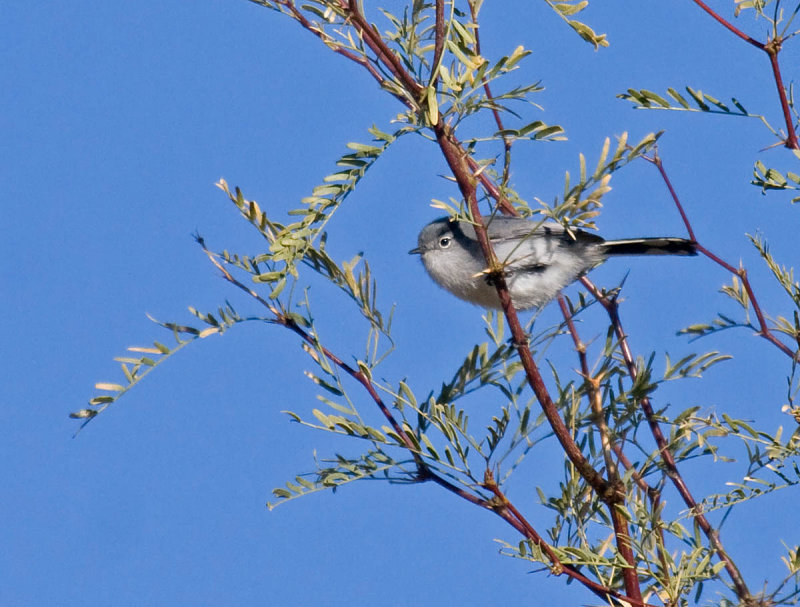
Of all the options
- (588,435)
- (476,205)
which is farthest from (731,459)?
(476,205)

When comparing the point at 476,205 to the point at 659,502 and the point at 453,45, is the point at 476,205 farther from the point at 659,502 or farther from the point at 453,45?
the point at 659,502

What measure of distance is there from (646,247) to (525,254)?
1.51 ft

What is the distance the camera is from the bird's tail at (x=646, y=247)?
3.18 m

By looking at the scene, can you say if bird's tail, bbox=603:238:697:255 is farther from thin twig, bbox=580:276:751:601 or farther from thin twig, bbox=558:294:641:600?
thin twig, bbox=558:294:641:600

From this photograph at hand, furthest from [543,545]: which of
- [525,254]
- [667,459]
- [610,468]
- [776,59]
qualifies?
[525,254]

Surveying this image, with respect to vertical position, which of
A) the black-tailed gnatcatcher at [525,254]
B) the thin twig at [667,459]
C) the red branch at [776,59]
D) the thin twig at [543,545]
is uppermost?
the black-tailed gnatcatcher at [525,254]

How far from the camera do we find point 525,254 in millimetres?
3555

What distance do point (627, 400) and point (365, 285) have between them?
2.07ft

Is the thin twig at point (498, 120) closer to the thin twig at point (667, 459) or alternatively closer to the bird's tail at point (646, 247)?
the thin twig at point (667, 459)

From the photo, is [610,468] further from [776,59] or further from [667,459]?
[776,59]

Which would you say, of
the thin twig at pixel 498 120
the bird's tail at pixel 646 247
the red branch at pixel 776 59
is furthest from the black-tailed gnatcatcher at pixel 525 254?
the red branch at pixel 776 59

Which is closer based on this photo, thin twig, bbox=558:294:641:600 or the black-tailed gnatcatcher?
thin twig, bbox=558:294:641:600

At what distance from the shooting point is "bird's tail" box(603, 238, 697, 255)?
318 cm

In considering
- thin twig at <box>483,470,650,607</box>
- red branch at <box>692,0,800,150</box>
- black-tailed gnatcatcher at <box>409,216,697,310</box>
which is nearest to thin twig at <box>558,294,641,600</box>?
thin twig at <box>483,470,650,607</box>
